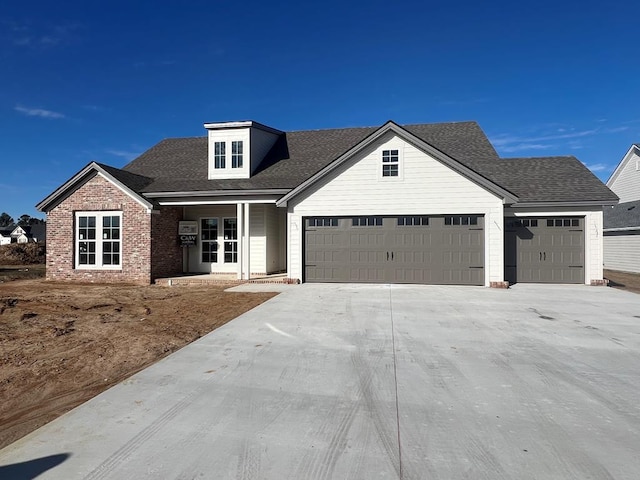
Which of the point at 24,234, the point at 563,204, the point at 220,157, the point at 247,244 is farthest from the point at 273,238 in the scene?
the point at 24,234

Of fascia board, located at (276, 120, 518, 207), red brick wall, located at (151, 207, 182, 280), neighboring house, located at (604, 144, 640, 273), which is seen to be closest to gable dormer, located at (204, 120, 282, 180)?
red brick wall, located at (151, 207, 182, 280)

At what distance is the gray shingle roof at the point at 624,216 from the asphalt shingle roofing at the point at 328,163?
7.99 meters

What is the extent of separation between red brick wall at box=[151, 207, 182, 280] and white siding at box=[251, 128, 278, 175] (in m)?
3.97

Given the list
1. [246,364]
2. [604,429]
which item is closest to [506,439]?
[604,429]

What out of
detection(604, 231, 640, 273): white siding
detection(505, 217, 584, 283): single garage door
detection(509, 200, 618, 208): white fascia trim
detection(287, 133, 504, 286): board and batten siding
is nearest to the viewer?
detection(287, 133, 504, 286): board and batten siding

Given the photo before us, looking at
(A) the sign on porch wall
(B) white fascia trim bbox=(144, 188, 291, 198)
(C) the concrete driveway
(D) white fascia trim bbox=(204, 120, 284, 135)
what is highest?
(D) white fascia trim bbox=(204, 120, 284, 135)

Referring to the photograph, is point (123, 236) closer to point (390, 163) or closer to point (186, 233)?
point (186, 233)

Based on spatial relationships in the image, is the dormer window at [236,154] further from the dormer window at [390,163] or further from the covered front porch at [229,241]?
the dormer window at [390,163]

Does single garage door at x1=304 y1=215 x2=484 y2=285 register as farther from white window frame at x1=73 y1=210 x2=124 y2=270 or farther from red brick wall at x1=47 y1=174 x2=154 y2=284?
white window frame at x1=73 y1=210 x2=124 y2=270

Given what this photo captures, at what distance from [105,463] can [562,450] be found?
12.3 feet

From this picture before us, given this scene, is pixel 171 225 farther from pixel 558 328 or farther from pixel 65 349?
pixel 558 328

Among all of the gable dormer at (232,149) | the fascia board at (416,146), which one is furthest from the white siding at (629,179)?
the gable dormer at (232,149)

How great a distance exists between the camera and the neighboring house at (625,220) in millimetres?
20297

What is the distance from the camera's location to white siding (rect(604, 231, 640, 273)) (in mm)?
20047
